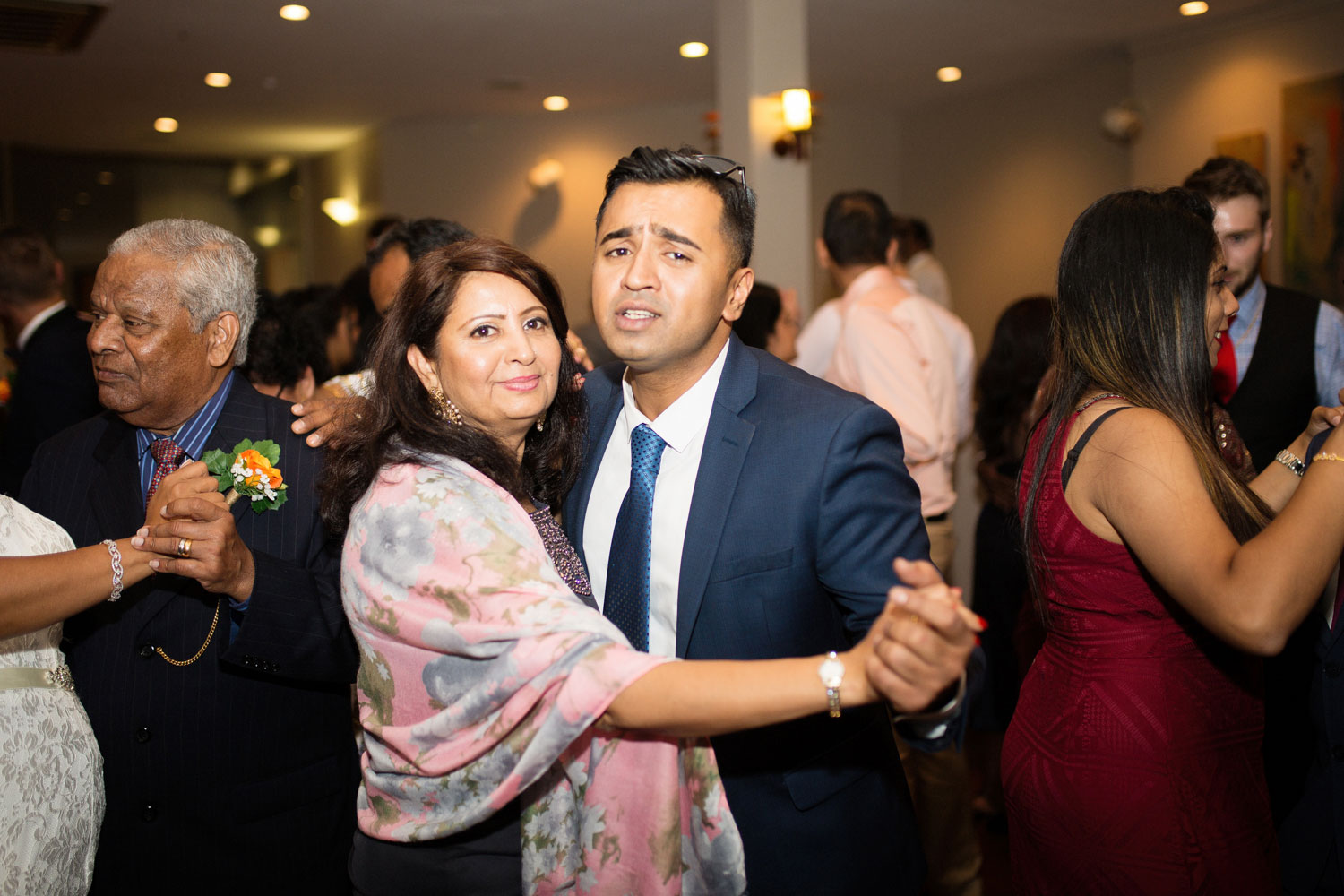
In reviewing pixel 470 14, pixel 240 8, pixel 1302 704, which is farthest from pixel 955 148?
pixel 1302 704

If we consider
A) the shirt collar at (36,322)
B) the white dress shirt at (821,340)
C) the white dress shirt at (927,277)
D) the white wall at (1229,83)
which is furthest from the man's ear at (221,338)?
the white wall at (1229,83)

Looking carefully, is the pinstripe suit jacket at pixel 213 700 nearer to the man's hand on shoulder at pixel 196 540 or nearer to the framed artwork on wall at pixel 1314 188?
the man's hand on shoulder at pixel 196 540

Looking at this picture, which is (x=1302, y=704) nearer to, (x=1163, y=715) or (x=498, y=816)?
(x=1163, y=715)

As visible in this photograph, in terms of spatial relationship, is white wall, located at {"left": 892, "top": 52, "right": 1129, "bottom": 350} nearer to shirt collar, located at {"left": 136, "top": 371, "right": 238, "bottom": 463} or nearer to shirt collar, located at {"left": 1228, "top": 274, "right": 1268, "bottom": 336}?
shirt collar, located at {"left": 1228, "top": 274, "right": 1268, "bottom": 336}

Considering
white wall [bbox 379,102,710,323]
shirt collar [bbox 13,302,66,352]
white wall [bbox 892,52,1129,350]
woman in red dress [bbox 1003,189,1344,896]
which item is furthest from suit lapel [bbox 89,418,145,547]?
Answer: white wall [bbox 892,52,1129,350]

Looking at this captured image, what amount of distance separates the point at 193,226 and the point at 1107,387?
1787 millimetres

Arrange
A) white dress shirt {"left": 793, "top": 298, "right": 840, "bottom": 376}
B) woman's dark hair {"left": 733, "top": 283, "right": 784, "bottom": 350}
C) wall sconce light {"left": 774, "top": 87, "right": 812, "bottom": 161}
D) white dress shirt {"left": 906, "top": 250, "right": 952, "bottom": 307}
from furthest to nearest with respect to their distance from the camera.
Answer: white dress shirt {"left": 906, "top": 250, "right": 952, "bottom": 307}, wall sconce light {"left": 774, "top": 87, "right": 812, "bottom": 161}, white dress shirt {"left": 793, "top": 298, "right": 840, "bottom": 376}, woman's dark hair {"left": 733, "top": 283, "right": 784, "bottom": 350}

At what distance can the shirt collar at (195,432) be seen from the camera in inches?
81.4

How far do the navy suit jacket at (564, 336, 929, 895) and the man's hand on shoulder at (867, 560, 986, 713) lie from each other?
0.35 meters

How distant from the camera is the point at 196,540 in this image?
169cm

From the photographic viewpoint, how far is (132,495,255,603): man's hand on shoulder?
168 cm

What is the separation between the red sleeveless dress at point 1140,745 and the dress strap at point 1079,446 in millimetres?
16

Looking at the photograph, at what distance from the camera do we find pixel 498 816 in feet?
5.37

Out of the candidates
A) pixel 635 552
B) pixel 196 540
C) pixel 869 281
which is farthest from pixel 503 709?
pixel 869 281
